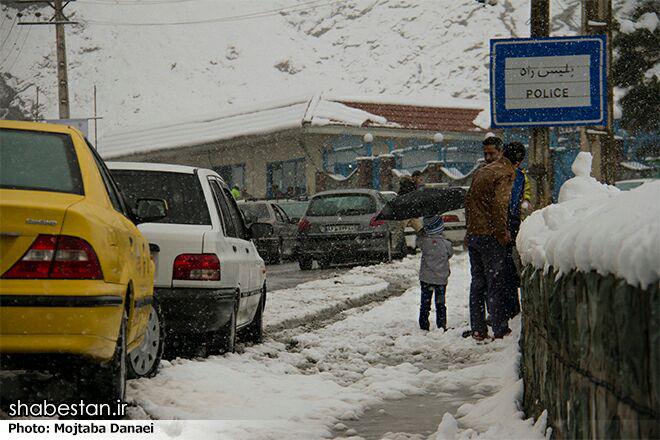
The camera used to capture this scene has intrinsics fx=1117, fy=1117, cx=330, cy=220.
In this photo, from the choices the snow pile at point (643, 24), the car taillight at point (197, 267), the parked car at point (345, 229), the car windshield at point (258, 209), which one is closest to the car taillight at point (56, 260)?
the car taillight at point (197, 267)

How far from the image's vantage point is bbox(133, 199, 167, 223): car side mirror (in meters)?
7.55

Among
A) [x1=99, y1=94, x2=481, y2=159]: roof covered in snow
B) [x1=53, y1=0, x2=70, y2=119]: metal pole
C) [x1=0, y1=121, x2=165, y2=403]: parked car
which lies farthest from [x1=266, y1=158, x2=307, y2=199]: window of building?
[x1=0, y1=121, x2=165, y2=403]: parked car

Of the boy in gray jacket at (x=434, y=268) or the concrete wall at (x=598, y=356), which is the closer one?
the concrete wall at (x=598, y=356)

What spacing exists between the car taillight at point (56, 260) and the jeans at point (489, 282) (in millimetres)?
5515

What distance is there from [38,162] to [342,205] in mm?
15970

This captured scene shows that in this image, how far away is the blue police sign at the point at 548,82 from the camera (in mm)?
11477

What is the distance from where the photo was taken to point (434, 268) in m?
11.6

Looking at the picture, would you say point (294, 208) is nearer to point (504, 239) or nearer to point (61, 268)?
point (504, 239)

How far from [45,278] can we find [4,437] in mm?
942

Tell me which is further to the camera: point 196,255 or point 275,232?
point 275,232

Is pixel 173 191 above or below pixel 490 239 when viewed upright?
above

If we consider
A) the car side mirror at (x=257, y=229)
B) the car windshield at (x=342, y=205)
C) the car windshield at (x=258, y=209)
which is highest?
the car side mirror at (x=257, y=229)

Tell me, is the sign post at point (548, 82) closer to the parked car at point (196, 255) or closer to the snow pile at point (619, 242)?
the parked car at point (196, 255)

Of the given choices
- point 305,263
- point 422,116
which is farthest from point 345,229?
point 422,116
